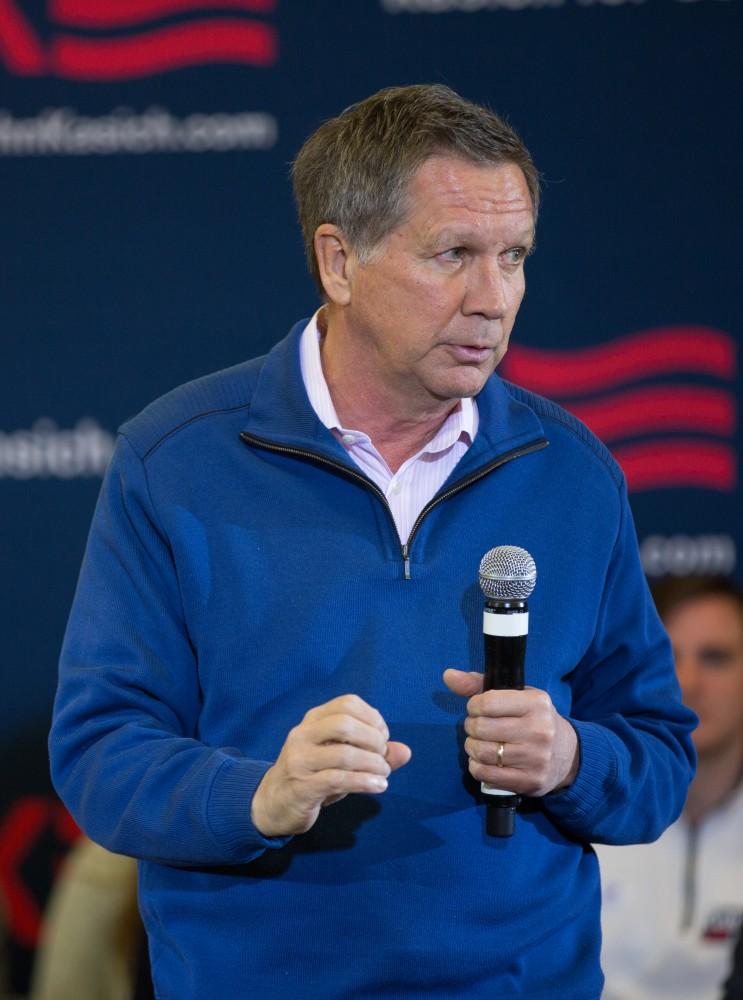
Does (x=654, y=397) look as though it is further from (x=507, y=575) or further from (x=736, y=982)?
(x=507, y=575)

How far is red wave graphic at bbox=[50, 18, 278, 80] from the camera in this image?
3100mm

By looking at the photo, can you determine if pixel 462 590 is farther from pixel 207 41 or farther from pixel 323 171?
pixel 207 41

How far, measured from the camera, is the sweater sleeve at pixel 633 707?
1.69 m

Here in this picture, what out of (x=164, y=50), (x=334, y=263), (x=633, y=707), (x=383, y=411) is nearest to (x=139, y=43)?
(x=164, y=50)

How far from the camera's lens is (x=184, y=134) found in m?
3.12

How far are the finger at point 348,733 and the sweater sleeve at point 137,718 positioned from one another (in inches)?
5.6

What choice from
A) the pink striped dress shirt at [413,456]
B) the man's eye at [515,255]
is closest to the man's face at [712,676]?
the pink striped dress shirt at [413,456]

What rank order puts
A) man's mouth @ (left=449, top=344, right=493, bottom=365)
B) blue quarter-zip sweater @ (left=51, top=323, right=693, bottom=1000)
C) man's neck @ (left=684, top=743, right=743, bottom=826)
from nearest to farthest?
blue quarter-zip sweater @ (left=51, top=323, right=693, bottom=1000), man's mouth @ (left=449, top=344, right=493, bottom=365), man's neck @ (left=684, top=743, right=743, bottom=826)

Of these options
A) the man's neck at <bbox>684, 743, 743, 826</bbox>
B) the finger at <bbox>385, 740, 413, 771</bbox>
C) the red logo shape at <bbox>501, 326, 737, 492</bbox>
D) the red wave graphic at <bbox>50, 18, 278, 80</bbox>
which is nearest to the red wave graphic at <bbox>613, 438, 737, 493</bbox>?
the red logo shape at <bbox>501, 326, 737, 492</bbox>

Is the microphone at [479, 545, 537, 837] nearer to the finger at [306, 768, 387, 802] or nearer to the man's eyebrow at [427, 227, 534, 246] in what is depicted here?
the finger at [306, 768, 387, 802]

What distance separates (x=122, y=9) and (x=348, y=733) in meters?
2.24

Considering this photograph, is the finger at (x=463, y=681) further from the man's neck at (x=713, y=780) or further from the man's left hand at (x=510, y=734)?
the man's neck at (x=713, y=780)

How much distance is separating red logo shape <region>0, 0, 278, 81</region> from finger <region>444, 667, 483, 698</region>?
199 centimetres

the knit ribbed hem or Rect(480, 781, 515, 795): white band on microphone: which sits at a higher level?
Rect(480, 781, 515, 795): white band on microphone
